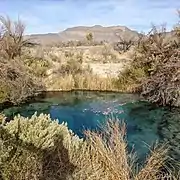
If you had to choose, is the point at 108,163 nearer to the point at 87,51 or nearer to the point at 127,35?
the point at 87,51

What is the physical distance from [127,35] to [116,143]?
3119 centimetres

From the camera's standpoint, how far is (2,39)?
20734mm

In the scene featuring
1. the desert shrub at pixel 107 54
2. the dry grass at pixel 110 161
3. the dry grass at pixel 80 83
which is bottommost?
the dry grass at pixel 80 83

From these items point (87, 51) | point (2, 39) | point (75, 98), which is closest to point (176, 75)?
point (75, 98)

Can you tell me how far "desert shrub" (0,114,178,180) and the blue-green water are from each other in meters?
4.34

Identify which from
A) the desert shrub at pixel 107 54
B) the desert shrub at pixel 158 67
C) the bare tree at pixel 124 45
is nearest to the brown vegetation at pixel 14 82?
the desert shrub at pixel 158 67

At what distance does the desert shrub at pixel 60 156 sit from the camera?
202 inches

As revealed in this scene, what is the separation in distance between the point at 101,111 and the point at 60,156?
10.1 meters

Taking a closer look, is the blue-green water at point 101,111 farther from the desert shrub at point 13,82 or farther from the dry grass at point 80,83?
the dry grass at point 80,83

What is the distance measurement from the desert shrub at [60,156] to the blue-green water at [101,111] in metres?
4.34

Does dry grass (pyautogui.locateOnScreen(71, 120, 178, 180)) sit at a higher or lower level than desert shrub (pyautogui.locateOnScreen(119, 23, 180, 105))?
higher

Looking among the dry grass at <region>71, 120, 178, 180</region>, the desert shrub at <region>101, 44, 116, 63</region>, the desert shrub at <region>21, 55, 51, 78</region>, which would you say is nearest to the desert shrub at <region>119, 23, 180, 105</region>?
the desert shrub at <region>21, 55, 51, 78</region>

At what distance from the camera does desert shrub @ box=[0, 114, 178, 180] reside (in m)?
5.14

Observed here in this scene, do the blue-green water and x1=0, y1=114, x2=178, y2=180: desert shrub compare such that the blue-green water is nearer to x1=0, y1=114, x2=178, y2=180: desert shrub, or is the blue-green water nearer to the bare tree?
x1=0, y1=114, x2=178, y2=180: desert shrub
